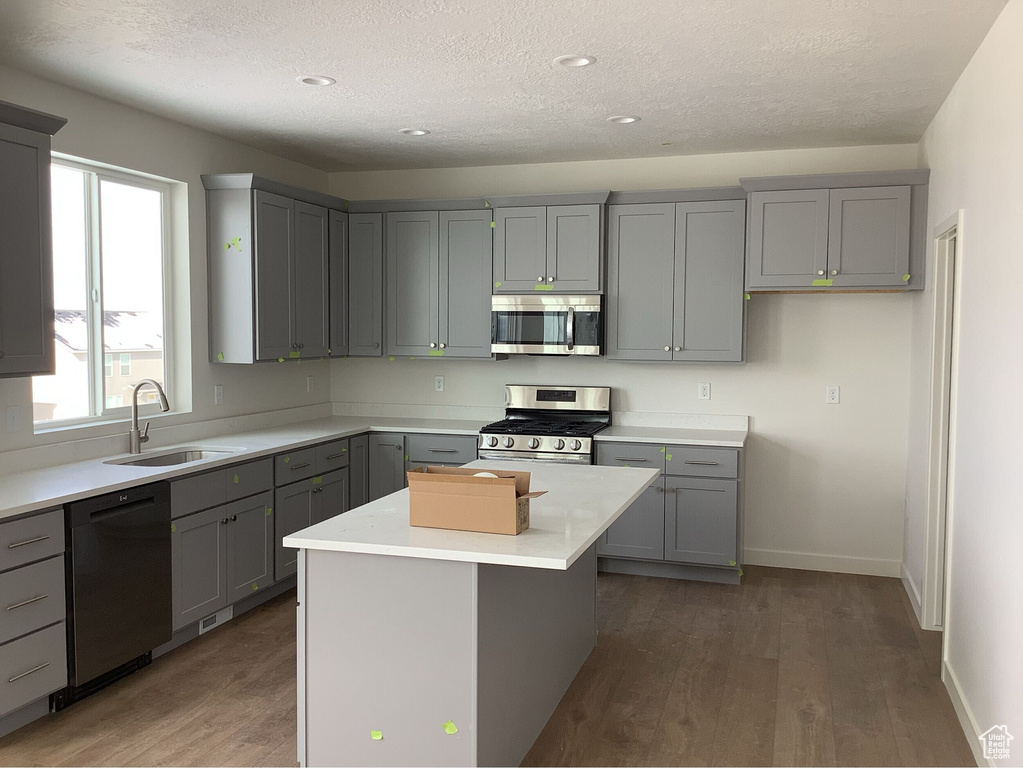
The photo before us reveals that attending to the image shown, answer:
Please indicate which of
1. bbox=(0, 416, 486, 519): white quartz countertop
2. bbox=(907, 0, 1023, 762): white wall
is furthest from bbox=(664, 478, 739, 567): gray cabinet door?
bbox=(907, 0, 1023, 762): white wall

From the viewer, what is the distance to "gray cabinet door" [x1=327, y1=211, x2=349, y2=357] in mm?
5512

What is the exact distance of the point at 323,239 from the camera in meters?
5.39

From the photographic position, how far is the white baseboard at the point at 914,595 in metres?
4.31

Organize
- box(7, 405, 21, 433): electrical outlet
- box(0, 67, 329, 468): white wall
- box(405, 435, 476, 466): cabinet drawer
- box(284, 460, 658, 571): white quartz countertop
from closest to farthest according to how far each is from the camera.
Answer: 1. box(284, 460, 658, 571): white quartz countertop
2. box(7, 405, 21, 433): electrical outlet
3. box(0, 67, 329, 468): white wall
4. box(405, 435, 476, 466): cabinet drawer

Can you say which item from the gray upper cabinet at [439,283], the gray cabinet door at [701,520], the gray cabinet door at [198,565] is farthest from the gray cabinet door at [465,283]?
the gray cabinet door at [198,565]

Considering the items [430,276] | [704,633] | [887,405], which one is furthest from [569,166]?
[704,633]

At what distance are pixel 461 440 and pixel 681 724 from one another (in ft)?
8.41

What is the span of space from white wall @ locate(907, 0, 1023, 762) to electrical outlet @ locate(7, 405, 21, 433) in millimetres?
3871

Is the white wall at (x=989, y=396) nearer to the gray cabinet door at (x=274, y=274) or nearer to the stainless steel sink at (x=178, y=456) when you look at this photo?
the stainless steel sink at (x=178, y=456)

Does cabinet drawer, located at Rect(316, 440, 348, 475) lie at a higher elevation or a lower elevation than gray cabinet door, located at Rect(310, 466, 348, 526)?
higher

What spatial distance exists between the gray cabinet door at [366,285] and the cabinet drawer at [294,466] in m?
1.10

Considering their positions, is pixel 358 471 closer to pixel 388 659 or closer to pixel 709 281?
pixel 709 281

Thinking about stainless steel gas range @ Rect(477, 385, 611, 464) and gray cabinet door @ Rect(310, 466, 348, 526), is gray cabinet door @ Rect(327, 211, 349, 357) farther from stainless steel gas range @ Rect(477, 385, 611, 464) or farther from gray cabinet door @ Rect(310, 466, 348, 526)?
stainless steel gas range @ Rect(477, 385, 611, 464)

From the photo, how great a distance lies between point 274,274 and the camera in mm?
4848
